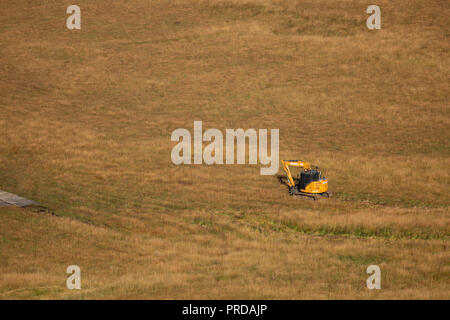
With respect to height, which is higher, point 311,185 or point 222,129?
point 222,129

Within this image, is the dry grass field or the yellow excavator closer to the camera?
the dry grass field

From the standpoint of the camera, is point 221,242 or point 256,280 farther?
point 221,242

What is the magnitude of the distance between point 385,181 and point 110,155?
17.0m

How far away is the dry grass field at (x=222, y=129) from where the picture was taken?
15.5 metres

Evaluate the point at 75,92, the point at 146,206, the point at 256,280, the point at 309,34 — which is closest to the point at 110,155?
the point at 146,206

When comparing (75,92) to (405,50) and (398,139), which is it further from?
(405,50)

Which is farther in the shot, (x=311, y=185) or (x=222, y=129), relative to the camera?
A: (x=222, y=129)

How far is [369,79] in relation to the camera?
144 ft

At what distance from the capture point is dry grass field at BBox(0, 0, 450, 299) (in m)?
15.5

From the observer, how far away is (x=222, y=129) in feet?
120

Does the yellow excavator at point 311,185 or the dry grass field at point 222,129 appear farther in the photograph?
the yellow excavator at point 311,185

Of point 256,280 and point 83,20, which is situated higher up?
point 83,20

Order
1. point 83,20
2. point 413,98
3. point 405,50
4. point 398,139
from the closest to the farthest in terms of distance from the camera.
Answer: point 398,139, point 413,98, point 405,50, point 83,20
